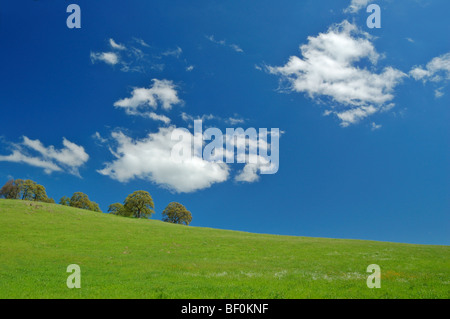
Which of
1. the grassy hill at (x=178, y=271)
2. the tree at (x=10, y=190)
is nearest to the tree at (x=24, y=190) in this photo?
the tree at (x=10, y=190)

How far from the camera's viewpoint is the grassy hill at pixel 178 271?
17.7 metres

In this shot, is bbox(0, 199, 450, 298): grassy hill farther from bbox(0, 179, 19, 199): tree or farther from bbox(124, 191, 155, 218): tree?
bbox(0, 179, 19, 199): tree

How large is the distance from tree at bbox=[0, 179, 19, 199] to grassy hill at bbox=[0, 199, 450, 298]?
6871 cm

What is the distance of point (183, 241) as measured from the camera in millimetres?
50562

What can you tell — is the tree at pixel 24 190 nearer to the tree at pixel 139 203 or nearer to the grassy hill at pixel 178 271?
the tree at pixel 139 203

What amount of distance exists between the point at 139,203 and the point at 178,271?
77.5 meters

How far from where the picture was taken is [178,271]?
2588 centimetres

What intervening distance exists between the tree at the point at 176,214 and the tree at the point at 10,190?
56747mm

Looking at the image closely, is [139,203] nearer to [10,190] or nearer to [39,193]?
[39,193]

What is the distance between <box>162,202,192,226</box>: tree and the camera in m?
114

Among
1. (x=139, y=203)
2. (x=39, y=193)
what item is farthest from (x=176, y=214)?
(x=39, y=193)
